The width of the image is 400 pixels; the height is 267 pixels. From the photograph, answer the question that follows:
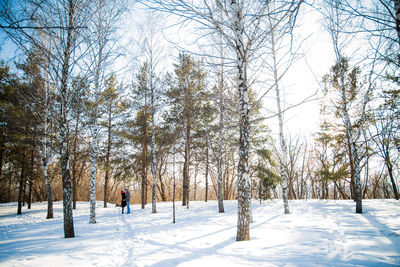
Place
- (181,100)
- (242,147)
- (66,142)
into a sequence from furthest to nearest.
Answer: (181,100) → (66,142) → (242,147)

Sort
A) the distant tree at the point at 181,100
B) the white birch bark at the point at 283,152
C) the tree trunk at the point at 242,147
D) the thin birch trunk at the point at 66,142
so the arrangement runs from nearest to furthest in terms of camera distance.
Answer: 1. the tree trunk at the point at 242,147
2. the thin birch trunk at the point at 66,142
3. the white birch bark at the point at 283,152
4. the distant tree at the point at 181,100

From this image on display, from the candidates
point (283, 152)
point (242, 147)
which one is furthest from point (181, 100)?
point (242, 147)

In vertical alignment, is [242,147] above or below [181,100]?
below

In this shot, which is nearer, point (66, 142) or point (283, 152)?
point (66, 142)

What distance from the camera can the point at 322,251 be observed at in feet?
11.4

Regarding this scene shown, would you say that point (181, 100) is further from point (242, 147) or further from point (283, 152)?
point (242, 147)

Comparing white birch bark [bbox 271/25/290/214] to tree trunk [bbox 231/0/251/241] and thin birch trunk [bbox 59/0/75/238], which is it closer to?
tree trunk [bbox 231/0/251/241]

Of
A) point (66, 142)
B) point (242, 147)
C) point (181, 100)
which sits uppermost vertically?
point (181, 100)

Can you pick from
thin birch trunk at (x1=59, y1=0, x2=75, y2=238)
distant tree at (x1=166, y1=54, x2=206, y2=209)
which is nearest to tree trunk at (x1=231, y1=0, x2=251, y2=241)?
thin birch trunk at (x1=59, y1=0, x2=75, y2=238)

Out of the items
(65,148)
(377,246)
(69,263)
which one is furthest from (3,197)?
(377,246)

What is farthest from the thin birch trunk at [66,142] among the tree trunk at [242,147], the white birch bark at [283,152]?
the white birch bark at [283,152]

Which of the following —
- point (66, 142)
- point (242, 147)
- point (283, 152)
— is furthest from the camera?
point (283, 152)

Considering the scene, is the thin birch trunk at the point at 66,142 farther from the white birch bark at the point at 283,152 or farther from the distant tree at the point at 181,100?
the white birch bark at the point at 283,152

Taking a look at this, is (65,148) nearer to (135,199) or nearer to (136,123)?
(136,123)
